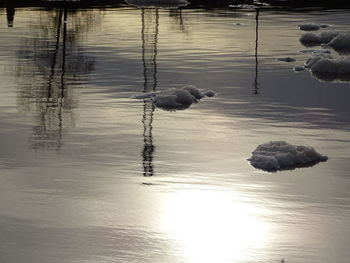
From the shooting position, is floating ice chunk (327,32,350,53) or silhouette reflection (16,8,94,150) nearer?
silhouette reflection (16,8,94,150)

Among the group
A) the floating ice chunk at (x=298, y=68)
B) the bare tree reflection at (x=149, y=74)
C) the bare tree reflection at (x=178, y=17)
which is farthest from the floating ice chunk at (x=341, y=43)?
the bare tree reflection at (x=178, y=17)

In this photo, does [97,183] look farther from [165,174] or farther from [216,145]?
[216,145]

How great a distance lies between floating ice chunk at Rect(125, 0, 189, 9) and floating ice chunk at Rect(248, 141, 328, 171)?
3975cm


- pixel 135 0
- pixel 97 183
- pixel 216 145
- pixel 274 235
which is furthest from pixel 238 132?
pixel 135 0

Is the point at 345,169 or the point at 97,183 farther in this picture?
the point at 345,169

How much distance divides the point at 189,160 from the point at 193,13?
36.5 m

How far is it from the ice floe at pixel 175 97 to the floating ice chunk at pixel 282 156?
209 inches

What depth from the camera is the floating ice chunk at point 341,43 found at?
105 feet

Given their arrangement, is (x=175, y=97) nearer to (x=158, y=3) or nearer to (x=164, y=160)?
(x=164, y=160)

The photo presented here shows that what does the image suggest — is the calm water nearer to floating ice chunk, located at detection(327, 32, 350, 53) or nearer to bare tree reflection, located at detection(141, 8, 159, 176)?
bare tree reflection, located at detection(141, 8, 159, 176)

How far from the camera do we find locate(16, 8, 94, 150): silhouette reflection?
18203mm

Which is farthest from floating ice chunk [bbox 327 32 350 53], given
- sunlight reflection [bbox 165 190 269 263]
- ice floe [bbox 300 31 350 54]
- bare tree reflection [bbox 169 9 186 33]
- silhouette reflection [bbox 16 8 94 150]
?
sunlight reflection [bbox 165 190 269 263]

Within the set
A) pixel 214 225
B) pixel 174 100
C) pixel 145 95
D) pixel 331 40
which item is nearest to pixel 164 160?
pixel 214 225

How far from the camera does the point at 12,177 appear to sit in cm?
1395
